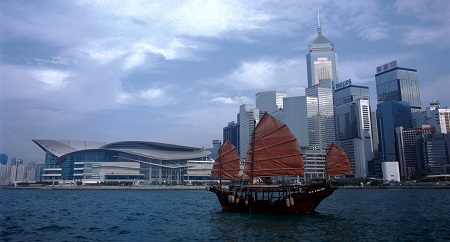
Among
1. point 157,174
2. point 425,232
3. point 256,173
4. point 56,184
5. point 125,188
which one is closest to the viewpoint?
point 425,232

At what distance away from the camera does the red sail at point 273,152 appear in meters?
47.1

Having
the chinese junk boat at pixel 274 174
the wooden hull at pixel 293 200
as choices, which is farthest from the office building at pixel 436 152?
the wooden hull at pixel 293 200

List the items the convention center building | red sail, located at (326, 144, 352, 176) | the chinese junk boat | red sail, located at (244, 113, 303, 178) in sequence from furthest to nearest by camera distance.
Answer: the convention center building
red sail, located at (326, 144, 352, 176)
red sail, located at (244, 113, 303, 178)
the chinese junk boat

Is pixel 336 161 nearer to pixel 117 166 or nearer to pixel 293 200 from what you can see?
pixel 293 200

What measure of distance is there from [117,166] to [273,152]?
148164 millimetres

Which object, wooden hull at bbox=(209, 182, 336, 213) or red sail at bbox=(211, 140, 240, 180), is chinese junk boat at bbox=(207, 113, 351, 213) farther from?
red sail at bbox=(211, 140, 240, 180)

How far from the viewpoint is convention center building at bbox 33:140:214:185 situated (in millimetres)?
180388

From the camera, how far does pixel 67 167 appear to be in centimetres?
18675

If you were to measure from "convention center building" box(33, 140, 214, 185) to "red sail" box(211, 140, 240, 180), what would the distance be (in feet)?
437

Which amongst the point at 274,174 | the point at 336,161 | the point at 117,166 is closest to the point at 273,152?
the point at 274,174

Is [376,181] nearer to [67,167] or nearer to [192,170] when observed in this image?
[192,170]

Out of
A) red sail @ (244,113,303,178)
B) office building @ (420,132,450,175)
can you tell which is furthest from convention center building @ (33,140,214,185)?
red sail @ (244,113,303,178)

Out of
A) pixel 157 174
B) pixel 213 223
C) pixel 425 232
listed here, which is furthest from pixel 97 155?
pixel 425 232

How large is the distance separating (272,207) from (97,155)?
158478 mm
